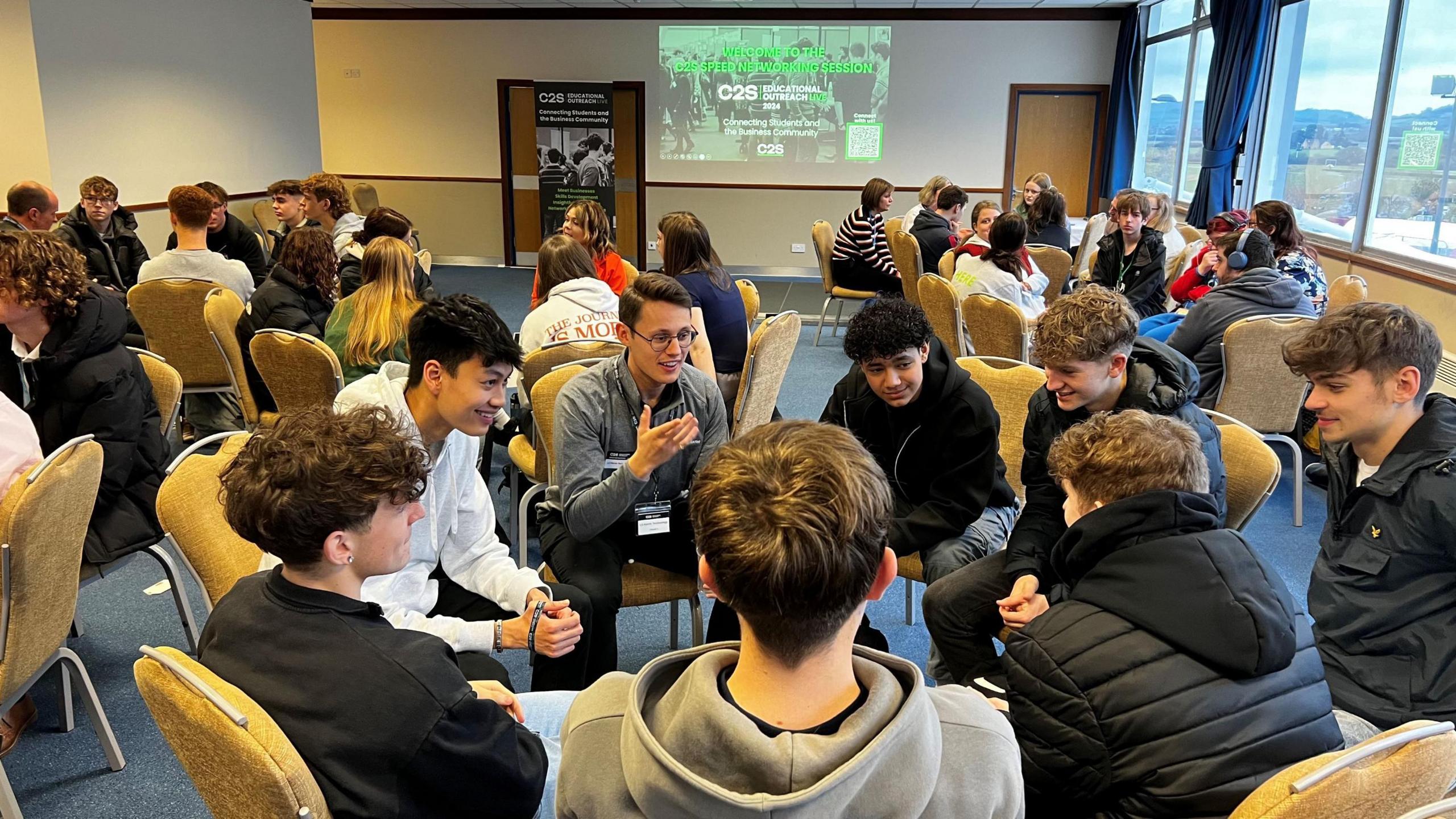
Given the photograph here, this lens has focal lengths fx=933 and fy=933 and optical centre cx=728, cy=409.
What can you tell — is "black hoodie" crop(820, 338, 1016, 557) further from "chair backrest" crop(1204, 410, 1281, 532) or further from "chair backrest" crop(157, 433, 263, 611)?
"chair backrest" crop(157, 433, 263, 611)

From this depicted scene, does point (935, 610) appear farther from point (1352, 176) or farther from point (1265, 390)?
point (1352, 176)

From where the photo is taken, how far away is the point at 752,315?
16.0 ft

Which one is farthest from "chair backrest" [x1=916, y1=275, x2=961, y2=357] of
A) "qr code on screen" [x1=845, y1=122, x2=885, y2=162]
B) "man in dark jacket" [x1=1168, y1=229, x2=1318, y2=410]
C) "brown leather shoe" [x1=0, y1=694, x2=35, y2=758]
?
"qr code on screen" [x1=845, y1=122, x2=885, y2=162]

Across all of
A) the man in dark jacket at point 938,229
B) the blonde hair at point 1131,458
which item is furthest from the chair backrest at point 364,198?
the blonde hair at point 1131,458

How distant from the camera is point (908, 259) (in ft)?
21.7

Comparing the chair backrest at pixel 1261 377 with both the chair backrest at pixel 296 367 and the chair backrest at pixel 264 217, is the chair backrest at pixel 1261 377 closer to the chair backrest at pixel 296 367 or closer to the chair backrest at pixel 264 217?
the chair backrest at pixel 296 367

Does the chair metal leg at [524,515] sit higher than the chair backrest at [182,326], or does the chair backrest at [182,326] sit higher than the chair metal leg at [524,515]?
the chair backrest at [182,326]

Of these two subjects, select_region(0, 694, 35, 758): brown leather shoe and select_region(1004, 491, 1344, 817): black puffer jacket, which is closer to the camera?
select_region(1004, 491, 1344, 817): black puffer jacket

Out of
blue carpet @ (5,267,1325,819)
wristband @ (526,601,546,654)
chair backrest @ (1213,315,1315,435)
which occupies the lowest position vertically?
blue carpet @ (5,267,1325,819)

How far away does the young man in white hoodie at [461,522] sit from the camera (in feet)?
6.25

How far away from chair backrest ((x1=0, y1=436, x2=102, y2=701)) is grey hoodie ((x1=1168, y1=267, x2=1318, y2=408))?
378cm

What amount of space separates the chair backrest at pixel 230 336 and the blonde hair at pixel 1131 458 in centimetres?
317

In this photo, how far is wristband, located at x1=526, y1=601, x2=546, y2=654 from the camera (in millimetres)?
1846

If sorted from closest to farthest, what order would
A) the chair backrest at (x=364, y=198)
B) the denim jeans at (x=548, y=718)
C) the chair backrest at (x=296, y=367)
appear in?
1. the denim jeans at (x=548, y=718)
2. the chair backrest at (x=296, y=367)
3. the chair backrest at (x=364, y=198)
